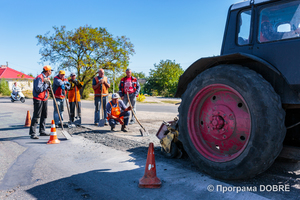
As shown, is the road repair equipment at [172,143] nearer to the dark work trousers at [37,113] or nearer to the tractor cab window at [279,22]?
the tractor cab window at [279,22]

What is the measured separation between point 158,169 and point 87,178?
108 centimetres

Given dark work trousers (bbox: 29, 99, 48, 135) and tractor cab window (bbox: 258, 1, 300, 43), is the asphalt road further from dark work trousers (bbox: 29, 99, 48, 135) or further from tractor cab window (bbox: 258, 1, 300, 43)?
tractor cab window (bbox: 258, 1, 300, 43)

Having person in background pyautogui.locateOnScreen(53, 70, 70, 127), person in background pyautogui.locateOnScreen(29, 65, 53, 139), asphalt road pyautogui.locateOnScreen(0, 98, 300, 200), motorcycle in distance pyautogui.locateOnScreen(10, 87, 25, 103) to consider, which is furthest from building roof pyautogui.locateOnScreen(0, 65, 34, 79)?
asphalt road pyautogui.locateOnScreen(0, 98, 300, 200)

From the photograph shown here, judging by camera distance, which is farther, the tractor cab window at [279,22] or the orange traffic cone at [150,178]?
the orange traffic cone at [150,178]

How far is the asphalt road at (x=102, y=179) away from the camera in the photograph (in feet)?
9.27

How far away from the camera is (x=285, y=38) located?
2.86m

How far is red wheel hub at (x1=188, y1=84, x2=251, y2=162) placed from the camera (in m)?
3.04

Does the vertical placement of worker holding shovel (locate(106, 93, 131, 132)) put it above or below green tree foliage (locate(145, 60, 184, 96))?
below

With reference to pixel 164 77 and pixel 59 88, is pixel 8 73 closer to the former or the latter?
pixel 164 77

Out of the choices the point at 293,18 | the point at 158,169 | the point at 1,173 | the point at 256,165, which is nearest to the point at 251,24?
the point at 293,18

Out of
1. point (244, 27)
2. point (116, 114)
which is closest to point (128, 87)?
point (116, 114)

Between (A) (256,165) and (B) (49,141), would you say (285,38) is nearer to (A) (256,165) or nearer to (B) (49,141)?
(A) (256,165)

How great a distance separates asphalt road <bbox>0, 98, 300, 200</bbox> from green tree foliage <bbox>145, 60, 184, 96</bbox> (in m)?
43.1

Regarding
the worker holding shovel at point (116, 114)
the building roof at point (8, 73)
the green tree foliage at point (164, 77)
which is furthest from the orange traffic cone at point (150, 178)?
the building roof at point (8, 73)
